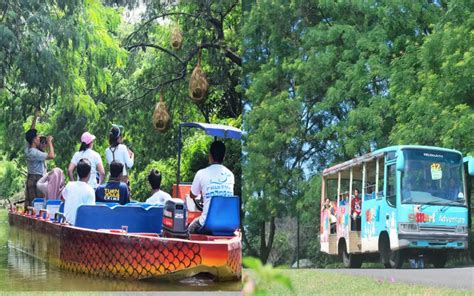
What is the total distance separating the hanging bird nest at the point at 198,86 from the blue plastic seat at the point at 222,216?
110 cm

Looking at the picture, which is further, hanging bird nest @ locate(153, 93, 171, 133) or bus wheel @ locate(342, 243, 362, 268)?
hanging bird nest @ locate(153, 93, 171, 133)

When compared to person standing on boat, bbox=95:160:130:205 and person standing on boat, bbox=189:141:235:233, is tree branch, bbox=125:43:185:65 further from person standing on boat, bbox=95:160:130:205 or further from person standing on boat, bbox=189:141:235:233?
person standing on boat, bbox=189:141:235:233

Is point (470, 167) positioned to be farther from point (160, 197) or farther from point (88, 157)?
point (88, 157)

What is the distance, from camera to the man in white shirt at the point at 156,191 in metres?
6.11

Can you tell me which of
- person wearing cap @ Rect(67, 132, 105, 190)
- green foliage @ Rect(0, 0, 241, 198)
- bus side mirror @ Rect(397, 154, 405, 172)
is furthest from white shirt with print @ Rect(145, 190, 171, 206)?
bus side mirror @ Rect(397, 154, 405, 172)

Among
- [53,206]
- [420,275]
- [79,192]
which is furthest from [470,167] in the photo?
[53,206]

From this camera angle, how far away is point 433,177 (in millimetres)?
4902

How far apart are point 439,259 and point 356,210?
2.11 feet

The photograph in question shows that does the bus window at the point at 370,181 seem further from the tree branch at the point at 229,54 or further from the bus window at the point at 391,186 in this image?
the tree branch at the point at 229,54

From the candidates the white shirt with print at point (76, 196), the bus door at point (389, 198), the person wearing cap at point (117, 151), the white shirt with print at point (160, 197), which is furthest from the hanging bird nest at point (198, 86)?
the bus door at point (389, 198)

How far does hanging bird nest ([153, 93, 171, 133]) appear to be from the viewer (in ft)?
20.5

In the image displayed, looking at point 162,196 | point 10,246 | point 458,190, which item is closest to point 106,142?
point 162,196

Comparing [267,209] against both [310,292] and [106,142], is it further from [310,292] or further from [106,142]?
[106,142]

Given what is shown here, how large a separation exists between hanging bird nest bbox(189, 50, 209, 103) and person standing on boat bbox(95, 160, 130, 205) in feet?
2.57
